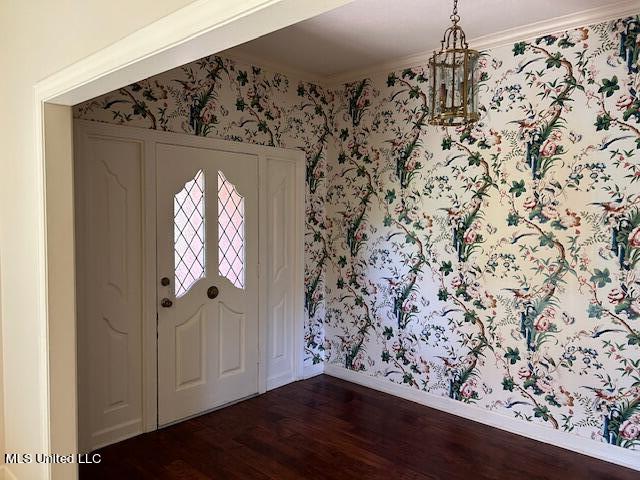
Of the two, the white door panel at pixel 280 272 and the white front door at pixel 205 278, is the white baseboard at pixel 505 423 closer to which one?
the white door panel at pixel 280 272

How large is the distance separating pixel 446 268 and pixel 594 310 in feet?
3.34

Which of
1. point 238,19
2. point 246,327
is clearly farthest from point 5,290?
point 238,19

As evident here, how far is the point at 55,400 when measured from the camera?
209 cm

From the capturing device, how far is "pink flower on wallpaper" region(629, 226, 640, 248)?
2.79 meters

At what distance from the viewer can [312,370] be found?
4.38 m

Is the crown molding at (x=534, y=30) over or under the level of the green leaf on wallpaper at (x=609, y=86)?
over

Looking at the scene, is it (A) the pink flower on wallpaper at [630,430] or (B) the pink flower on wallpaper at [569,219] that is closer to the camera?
(A) the pink flower on wallpaper at [630,430]

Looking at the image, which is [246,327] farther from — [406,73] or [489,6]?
[489,6]

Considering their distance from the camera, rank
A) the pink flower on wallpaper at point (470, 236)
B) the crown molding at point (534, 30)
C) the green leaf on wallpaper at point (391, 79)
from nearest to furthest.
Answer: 1. the crown molding at point (534, 30)
2. the pink flower on wallpaper at point (470, 236)
3. the green leaf on wallpaper at point (391, 79)

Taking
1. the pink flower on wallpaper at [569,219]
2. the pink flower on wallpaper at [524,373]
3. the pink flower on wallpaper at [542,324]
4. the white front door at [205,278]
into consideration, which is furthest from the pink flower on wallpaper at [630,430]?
the white front door at [205,278]

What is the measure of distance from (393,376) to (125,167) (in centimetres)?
263

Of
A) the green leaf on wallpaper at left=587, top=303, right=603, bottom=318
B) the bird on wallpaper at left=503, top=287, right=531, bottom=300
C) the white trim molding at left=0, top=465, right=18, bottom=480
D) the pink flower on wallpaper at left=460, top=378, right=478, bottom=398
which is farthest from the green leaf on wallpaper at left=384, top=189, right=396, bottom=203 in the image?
the white trim molding at left=0, top=465, right=18, bottom=480

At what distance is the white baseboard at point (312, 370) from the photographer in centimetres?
431

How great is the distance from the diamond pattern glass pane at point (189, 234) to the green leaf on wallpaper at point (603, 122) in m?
2.62
